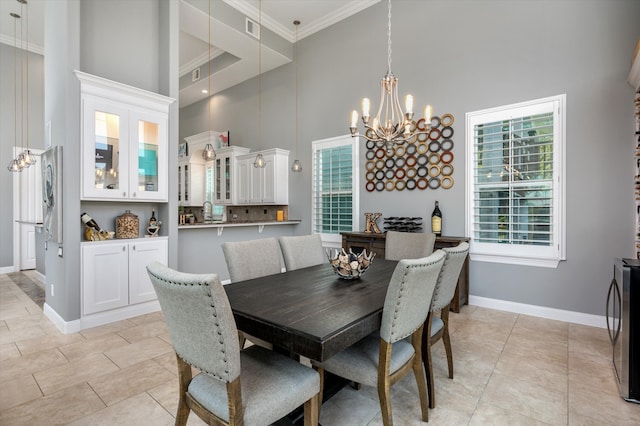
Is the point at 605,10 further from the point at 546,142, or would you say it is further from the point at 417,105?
the point at 417,105

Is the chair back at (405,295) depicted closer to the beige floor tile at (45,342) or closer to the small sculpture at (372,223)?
the small sculpture at (372,223)

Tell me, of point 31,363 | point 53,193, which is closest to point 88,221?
point 53,193

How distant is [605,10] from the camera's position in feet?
10.6

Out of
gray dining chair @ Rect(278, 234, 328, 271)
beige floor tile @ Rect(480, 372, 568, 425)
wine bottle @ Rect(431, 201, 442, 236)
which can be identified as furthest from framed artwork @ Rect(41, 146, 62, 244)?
wine bottle @ Rect(431, 201, 442, 236)

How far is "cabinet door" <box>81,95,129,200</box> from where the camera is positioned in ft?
11.0

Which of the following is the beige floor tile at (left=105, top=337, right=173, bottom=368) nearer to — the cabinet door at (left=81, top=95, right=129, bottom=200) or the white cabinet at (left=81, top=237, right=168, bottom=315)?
the white cabinet at (left=81, top=237, right=168, bottom=315)

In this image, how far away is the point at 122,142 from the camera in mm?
3605

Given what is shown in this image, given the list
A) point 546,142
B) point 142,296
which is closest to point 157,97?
point 142,296

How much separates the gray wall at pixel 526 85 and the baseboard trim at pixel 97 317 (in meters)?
1.04

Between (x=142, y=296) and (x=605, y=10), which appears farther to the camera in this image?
(x=142, y=296)

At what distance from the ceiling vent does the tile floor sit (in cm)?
459

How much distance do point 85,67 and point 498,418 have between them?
4.89 meters

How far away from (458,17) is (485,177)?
6.90 feet

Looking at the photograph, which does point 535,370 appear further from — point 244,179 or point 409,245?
point 244,179
